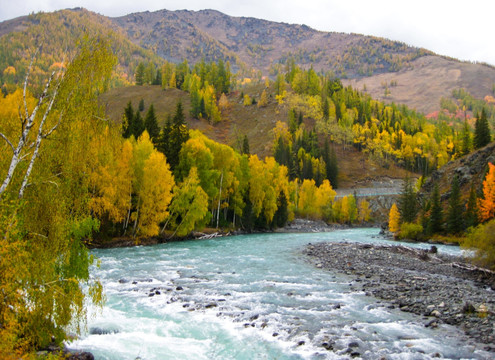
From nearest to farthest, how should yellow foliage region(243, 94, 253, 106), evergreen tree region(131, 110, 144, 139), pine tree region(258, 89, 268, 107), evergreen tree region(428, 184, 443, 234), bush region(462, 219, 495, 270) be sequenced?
bush region(462, 219, 495, 270) → evergreen tree region(131, 110, 144, 139) → evergreen tree region(428, 184, 443, 234) → pine tree region(258, 89, 268, 107) → yellow foliage region(243, 94, 253, 106)

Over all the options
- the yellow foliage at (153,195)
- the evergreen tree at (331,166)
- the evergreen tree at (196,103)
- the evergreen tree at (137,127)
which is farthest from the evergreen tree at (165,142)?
the evergreen tree at (196,103)

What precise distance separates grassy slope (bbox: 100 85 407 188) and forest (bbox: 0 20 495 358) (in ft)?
44.0

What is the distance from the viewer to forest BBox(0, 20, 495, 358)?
26.2 ft

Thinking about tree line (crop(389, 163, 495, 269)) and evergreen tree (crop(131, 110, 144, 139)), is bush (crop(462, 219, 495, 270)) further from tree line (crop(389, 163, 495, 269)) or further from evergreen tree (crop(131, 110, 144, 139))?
evergreen tree (crop(131, 110, 144, 139))

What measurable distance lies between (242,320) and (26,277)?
951 centimetres

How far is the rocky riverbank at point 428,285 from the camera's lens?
14595 millimetres

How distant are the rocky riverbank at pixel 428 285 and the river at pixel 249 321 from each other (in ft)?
3.02

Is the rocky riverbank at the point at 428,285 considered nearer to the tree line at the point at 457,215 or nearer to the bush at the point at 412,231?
the tree line at the point at 457,215

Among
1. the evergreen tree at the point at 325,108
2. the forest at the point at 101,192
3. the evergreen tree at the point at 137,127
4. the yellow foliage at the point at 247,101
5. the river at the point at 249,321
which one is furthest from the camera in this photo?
the yellow foliage at the point at 247,101

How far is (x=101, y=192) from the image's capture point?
109 feet

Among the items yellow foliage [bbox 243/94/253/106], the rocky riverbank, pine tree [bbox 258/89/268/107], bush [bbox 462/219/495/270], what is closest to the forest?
bush [bbox 462/219/495/270]

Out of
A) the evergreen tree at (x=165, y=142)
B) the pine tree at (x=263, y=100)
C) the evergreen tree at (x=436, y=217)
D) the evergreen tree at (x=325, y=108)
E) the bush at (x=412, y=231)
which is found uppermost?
the pine tree at (x=263, y=100)

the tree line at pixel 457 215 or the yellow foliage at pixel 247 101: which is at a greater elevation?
the yellow foliage at pixel 247 101

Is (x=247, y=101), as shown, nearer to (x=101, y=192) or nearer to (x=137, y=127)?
(x=137, y=127)
